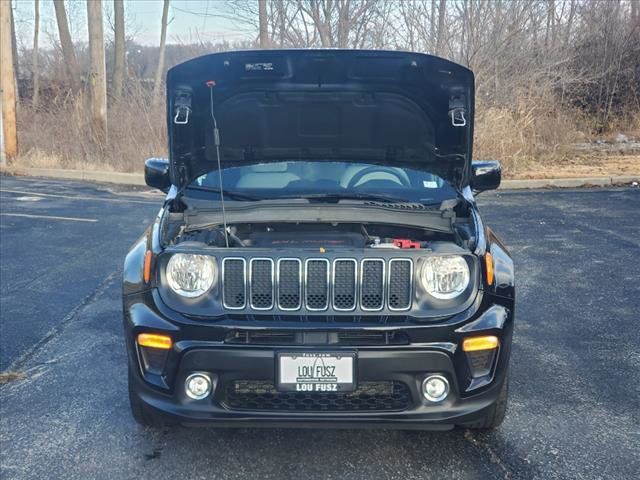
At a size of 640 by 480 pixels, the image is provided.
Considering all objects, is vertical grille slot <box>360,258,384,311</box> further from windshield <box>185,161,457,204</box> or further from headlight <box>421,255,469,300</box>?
windshield <box>185,161,457,204</box>

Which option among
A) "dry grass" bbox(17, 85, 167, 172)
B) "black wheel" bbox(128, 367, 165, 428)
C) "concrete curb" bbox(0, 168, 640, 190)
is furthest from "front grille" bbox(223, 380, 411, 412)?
"dry grass" bbox(17, 85, 167, 172)

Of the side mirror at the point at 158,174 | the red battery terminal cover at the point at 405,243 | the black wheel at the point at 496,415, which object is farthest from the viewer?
the side mirror at the point at 158,174

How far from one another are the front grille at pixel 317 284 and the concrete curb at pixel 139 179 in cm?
1003

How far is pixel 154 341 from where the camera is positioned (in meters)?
3.04

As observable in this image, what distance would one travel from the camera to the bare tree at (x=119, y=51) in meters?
22.4

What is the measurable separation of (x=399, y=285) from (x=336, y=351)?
407 mm

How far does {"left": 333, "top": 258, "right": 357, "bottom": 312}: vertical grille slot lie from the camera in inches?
119

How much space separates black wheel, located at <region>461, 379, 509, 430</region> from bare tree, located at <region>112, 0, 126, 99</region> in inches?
772

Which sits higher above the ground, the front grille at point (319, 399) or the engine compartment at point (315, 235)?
the engine compartment at point (315, 235)

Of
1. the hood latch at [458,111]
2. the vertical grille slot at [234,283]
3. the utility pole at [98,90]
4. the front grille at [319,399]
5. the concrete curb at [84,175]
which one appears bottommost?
the front grille at [319,399]

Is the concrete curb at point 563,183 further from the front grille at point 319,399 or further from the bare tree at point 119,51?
the bare tree at point 119,51

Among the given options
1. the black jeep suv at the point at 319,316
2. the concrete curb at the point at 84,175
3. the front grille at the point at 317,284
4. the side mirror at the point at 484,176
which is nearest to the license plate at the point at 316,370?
the black jeep suv at the point at 319,316

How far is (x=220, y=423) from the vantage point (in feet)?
9.96

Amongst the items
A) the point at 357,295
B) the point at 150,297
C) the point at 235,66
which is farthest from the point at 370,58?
the point at 150,297
